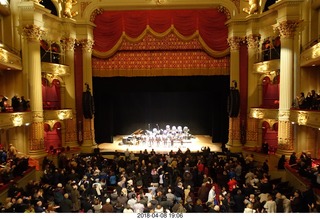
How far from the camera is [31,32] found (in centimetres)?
1555

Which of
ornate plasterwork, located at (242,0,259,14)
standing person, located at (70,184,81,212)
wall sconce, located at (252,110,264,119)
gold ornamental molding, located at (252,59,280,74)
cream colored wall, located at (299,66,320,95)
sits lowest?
standing person, located at (70,184,81,212)

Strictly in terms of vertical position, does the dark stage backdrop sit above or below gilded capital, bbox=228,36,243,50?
below

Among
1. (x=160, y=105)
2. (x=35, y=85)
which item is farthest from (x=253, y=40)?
(x=35, y=85)

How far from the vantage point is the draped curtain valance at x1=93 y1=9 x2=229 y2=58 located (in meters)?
19.1

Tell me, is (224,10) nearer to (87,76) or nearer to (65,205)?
(87,76)

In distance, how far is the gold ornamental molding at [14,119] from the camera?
12828mm

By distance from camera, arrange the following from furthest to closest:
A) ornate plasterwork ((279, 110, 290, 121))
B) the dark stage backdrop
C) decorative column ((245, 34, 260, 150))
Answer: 1. the dark stage backdrop
2. decorative column ((245, 34, 260, 150))
3. ornate plasterwork ((279, 110, 290, 121))

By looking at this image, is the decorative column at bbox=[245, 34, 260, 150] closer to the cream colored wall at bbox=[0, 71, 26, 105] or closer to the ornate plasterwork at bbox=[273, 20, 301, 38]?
the ornate plasterwork at bbox=[273, 20, 301, 38]

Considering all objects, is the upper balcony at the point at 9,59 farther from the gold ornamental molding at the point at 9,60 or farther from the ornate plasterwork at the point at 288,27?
the ornate plasterwork at the point at 288,27

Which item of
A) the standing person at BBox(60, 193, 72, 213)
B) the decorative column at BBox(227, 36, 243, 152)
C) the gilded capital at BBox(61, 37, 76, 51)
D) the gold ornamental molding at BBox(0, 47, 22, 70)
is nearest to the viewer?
the standing person at BBox(60, 193, 72, 213)

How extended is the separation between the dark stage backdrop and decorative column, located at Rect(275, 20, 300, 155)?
516cm

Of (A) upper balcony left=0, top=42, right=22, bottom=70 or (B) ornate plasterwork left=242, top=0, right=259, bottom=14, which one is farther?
(B) ornate plasterwork left=242, top=0, right=259, bottom=14

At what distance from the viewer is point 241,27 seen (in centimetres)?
1859

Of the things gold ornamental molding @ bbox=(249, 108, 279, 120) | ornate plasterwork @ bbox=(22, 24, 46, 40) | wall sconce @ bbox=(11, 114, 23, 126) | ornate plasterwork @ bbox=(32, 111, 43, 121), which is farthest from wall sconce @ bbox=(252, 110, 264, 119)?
ornate plasterwork @ bbox=(22, 24, 46, 40)
